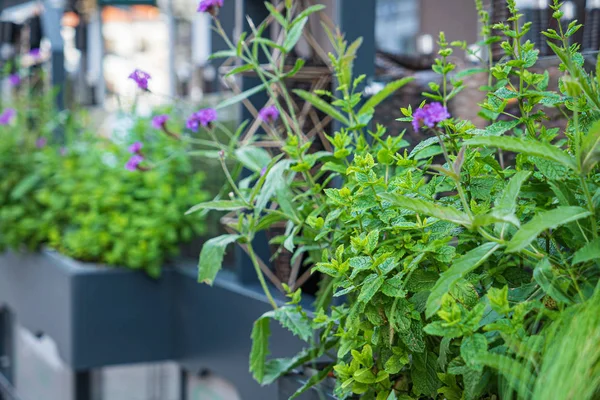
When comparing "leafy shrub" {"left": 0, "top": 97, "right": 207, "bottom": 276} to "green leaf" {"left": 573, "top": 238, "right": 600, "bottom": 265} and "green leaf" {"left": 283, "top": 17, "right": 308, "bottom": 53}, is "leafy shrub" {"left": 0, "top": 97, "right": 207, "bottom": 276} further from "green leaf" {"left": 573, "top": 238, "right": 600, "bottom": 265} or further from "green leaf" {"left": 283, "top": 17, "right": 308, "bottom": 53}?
"green leaf" {"left": 573, "top": 238, "right": 600, "bottom": 265}

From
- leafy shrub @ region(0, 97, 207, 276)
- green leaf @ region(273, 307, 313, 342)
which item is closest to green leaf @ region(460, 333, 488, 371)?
green leaf @ region(273, 307, 313, 342)

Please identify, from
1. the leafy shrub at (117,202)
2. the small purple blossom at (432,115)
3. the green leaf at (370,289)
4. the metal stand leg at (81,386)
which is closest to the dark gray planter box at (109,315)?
the leafy shrub at (117,202)

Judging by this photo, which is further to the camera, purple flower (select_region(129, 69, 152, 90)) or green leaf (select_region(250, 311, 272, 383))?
purple flower (select_region(129, 69, 152, 90))

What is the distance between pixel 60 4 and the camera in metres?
4.27

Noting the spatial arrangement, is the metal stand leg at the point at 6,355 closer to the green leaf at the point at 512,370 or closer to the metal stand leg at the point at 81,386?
the metal stand leg at the point at 81,386

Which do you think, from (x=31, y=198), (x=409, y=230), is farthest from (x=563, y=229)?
(x=31, y=198)

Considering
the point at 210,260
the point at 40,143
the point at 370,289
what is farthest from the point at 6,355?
the point at 370,289

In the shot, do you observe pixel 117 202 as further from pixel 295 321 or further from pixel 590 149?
pixel 590 149

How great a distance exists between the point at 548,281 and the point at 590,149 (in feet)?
0.56

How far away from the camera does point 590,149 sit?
93cm

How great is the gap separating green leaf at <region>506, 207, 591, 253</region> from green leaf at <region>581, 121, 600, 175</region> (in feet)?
0.17

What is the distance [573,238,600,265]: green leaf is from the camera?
0.92 meters

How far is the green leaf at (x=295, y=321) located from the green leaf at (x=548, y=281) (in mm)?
507

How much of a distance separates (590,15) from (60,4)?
3177 mm
